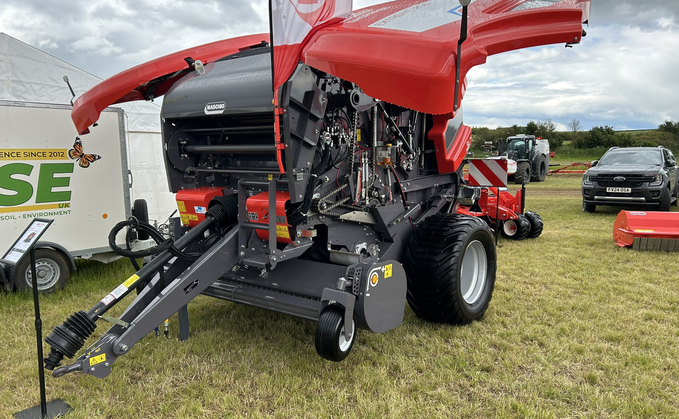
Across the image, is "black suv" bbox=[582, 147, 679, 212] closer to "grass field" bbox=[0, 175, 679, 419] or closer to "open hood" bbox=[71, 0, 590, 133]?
"grass field" bbox=[0, 175, 679, 419]

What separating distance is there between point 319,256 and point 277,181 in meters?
0.92

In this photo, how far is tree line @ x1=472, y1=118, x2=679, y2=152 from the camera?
1366 inches

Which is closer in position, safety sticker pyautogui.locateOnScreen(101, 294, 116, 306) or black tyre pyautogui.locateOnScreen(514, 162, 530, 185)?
safety sticker pyautogui.locateOnScreen(101, 294, 116, 306)

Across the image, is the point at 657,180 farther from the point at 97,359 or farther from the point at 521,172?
the point at 97,359

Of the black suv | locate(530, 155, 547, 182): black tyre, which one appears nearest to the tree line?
locate(530, 155, 547, 182): black tyre

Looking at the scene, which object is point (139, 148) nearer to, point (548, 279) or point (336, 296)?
point (336, 296)

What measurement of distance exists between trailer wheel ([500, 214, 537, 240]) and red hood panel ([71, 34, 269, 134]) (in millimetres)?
5185

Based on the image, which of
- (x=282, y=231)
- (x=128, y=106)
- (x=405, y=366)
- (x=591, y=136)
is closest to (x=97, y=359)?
(x=282, y=231)

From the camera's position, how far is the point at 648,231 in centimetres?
699

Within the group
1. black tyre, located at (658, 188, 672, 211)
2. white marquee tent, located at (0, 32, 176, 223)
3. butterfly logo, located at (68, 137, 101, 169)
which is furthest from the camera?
black tyre, located at (658, 188, 672, 211)

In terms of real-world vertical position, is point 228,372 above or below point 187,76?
below

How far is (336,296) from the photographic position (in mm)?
3199

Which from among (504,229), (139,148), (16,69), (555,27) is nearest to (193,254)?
(555,27)

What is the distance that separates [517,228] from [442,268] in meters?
4.39
